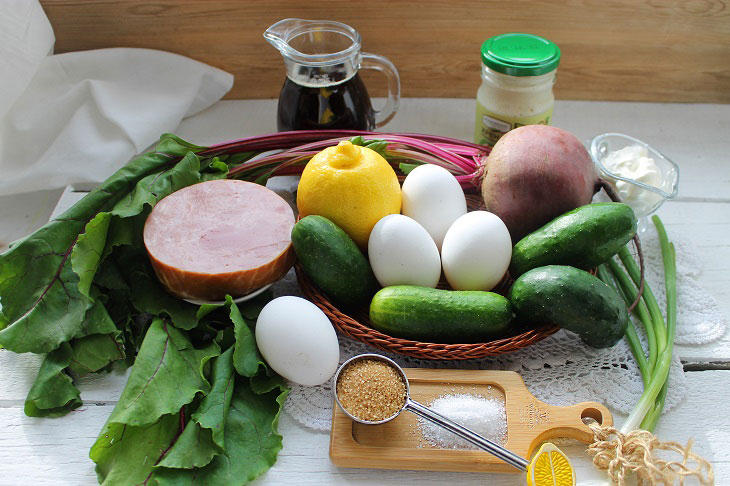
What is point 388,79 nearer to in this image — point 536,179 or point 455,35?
point 455,35

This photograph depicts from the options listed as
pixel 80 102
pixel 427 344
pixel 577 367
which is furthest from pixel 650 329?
pixel 80 102

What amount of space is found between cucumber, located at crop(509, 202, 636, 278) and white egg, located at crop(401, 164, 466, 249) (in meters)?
0.13

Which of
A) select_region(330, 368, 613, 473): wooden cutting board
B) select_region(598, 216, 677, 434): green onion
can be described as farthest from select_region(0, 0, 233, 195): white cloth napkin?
select_region(598, 216, 677, 434): green onion

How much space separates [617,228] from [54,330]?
32.6 inches

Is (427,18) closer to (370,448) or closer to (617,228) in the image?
(617,228)

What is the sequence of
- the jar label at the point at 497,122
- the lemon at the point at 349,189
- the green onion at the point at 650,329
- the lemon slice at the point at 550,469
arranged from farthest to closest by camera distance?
the jar label at the point at 497,122
the lemon at the point at 349,189
the green onion at the point at 650,329
the lemon slice at the point at 550,469

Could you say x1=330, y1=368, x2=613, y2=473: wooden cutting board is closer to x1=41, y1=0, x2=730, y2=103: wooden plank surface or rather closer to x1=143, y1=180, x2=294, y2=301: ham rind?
x1=143, y1=180, x2=294, y2=301: ham rind

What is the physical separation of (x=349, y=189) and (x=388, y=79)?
0.40 metres

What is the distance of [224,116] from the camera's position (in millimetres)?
1516

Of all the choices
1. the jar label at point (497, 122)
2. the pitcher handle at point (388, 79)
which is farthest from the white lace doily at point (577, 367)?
the pitcher handle at point (388, 79)

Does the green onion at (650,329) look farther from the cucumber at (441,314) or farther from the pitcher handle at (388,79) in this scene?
the pitcher handle at (388,79)

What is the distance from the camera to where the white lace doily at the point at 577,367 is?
36.2 inches

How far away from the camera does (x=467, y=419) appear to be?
2.87 ft

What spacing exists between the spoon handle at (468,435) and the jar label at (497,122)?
23.9 inches
